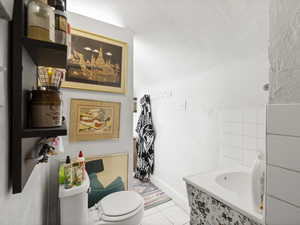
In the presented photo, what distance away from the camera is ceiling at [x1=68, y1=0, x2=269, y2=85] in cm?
108

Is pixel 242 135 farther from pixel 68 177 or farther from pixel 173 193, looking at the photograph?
pixel 68 177

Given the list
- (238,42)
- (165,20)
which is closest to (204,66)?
(238,42)

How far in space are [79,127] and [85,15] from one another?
108cm

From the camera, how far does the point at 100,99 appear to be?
5.20 feet

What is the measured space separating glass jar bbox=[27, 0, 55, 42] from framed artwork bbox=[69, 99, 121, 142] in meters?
1.10

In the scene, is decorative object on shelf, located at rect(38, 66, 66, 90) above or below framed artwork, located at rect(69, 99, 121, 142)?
above

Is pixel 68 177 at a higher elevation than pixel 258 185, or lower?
lower

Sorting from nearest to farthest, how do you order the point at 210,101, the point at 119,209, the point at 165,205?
the point at 119,209 < the point at 210,101 < the point at 165,205

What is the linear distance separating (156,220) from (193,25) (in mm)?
2149

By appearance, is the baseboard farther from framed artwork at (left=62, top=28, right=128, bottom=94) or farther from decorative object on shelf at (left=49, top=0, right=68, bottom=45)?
decorative object on shelf at (left=49, top=0, right=68, bottom=45)

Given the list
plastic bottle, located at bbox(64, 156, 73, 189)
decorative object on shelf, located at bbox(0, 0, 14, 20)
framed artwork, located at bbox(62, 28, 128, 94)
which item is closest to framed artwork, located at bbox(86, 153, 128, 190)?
plastic bottle, located at bbox(64, 156, 73, 189)

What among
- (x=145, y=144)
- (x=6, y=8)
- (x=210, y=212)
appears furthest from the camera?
(x=145, y=144)

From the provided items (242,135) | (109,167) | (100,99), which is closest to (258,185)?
(242,135)

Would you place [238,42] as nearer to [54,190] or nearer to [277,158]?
[277,158]
